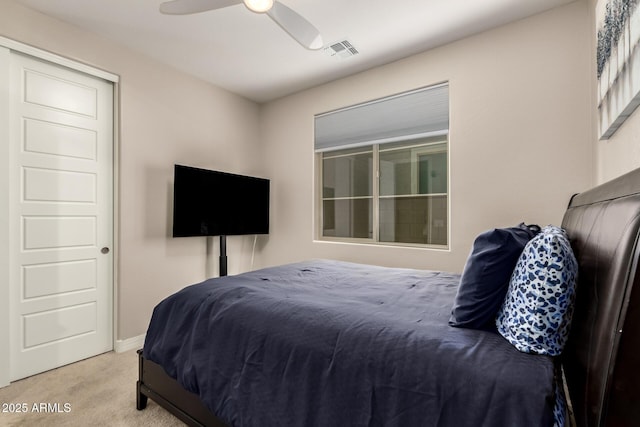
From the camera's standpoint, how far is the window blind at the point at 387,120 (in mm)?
3061

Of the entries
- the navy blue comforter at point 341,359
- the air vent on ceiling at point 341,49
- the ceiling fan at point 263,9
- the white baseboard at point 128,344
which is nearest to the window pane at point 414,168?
the air vent on ceiling at point 341,49

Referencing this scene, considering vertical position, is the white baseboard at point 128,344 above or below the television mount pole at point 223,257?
below

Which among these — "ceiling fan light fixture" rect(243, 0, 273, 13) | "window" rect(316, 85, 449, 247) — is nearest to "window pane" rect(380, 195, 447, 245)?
"window" rect(316, 85, 449, 247)

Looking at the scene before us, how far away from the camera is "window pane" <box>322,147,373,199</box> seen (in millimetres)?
3760

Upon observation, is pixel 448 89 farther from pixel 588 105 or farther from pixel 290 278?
pixel 290 278

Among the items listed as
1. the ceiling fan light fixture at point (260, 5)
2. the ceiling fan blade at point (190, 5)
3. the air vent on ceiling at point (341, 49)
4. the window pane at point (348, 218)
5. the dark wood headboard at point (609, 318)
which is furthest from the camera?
the window pane at point (348, 218)

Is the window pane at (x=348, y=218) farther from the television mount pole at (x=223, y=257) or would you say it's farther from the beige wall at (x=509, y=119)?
the television mount pole at (x=223, y=257)

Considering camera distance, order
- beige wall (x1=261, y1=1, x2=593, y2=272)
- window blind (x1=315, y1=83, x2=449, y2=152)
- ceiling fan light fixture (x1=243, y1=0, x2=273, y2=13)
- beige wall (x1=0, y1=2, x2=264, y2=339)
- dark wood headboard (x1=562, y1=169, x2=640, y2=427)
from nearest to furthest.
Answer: dark wood headboard (x1=562, y1=169, x2=640, y2=427) → ceiling fan light fixture (x1=243, y1=0, x2=273, y2=13) → beige wall (x1=261, y1=1, x2=593, y2=272) → beige wall (x1=0, y1=2, x2=264, y2=339) → window blind (x1=315, y1=83, x2=449, y2=152)

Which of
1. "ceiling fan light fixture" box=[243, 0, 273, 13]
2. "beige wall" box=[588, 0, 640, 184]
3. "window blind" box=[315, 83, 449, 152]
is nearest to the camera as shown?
"beige wall" box=[588, 0, 640, 184]

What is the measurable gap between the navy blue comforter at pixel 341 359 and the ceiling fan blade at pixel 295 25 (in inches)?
65.5

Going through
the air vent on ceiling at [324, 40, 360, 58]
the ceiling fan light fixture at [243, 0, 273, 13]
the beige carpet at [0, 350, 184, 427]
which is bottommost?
the beige carpet at [0, 350, 184, 427]

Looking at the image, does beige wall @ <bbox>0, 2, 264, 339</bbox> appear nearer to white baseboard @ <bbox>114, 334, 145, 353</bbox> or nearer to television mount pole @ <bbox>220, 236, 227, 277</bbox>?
white baseboard @ <bbox>114, 334, 145, 353</bbox>

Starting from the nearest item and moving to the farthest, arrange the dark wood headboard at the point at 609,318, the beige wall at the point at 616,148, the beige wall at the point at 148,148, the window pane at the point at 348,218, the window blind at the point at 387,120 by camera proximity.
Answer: the dark wood headboard at the point at 609,318 < the beige wall at the point at 616,148 < the beige wall at the point at 148,148 < the window blind at the point at 387,120 < the window pane at the point at 348,218

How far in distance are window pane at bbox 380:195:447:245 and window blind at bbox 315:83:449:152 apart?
674mm
